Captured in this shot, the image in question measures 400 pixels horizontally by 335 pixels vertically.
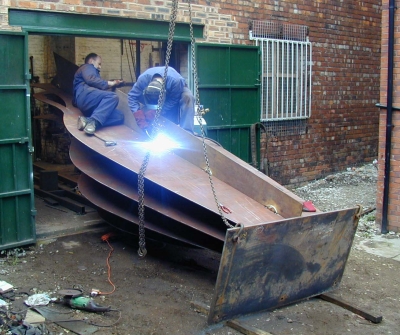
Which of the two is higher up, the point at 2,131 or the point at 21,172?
the point at 2,131

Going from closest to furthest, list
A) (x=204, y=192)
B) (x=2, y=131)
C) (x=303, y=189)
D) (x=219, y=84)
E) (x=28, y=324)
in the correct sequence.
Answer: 1. (x=28, y=324)
2. (x=204, y=192)
3. (x=2, y=131)
4. (x=219, y=84)
5. (x=303, y=189)

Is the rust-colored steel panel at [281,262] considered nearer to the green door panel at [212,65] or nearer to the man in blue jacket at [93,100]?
the man in blue jacket at [93,100]

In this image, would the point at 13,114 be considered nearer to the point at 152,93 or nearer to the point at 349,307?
the point at 152,93

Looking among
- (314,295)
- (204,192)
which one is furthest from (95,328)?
(314,295)

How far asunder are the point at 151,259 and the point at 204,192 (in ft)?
4.58

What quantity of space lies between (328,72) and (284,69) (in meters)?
1.42

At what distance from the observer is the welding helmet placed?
22.4 ft

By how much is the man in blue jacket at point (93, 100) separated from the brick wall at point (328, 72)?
158 cm

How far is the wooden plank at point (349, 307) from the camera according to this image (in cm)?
496

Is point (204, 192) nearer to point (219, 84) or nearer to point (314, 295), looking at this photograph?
point (314, 295)

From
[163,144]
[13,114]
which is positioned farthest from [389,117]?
[13,114]

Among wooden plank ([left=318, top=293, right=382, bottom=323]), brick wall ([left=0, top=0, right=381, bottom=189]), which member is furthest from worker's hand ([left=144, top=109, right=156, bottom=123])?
wooden plank ([left=318, top=293, right=382, bottom=323])

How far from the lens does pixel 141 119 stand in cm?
692

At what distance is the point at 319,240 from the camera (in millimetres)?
5070
